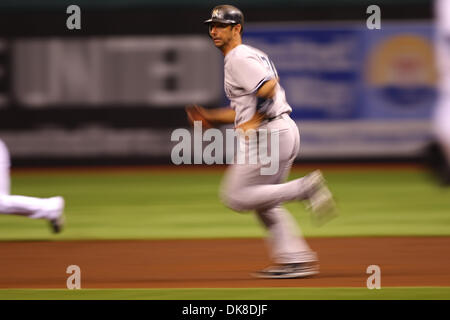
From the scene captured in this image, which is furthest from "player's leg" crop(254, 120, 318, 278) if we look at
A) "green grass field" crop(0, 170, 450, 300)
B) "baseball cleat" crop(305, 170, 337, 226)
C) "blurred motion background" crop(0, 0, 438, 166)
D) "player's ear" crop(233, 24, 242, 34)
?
"blurred motion background" crop(0, 0, 438, 166)

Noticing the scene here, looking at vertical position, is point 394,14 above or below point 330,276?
above

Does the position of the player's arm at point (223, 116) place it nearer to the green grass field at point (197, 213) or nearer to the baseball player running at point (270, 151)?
the baseball player running at point (270, 151)

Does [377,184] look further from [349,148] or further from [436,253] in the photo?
[436,253]

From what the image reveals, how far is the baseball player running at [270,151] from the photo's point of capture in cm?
778

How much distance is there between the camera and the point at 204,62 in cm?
1911

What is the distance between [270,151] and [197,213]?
5.46 meters

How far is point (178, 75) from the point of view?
19172mm

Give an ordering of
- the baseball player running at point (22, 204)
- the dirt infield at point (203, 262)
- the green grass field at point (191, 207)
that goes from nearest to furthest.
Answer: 1. the dirt infield at point (203, 262)
2. the baseball player running at point (22, 204)
3. the green grass field at point (191, 207)

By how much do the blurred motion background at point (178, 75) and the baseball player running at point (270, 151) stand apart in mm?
10716

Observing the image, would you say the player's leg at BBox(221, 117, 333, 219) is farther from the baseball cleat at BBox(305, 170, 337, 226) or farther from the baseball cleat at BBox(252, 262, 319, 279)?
the baseball cleat at BBox(252, 262, 319, 279)

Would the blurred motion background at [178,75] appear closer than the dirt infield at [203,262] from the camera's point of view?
No

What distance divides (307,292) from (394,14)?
12.4 meters

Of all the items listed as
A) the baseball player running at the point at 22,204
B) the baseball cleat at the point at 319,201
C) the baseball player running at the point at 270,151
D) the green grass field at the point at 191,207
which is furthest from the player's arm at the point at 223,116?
the green grass field at the point at 191,207

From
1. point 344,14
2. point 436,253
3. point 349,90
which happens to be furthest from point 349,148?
point 436,253
